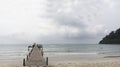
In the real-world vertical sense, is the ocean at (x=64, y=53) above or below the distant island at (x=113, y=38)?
below

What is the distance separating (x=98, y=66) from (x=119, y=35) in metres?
137

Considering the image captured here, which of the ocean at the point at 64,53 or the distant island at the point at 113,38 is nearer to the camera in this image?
the ocean at the point at 64,53

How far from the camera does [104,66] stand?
24.8m

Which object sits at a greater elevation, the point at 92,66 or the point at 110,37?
→ the point at 110,37


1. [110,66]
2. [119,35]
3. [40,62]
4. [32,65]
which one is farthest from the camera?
[119,35]

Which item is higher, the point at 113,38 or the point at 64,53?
the point at 113,38

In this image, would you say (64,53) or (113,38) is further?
(113,38)

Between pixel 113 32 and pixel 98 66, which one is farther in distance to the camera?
pixel 113 32

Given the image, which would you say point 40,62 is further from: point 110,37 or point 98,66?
point 110,37

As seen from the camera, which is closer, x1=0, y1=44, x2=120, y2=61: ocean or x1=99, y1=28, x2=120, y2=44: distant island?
x1=0, y1=44, x2=120, y2=61: ocean

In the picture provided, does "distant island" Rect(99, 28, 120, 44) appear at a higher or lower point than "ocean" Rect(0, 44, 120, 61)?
higher

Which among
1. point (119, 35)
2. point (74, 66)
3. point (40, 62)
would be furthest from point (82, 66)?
point (119, 35)

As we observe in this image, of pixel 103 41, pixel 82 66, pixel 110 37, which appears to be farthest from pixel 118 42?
pixel 82 66

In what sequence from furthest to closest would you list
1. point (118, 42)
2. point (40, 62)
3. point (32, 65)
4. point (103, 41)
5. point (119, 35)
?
point (103, 41)
point (118, 42)
point (119, 35)
point (40, 62)
point (32, 65)
